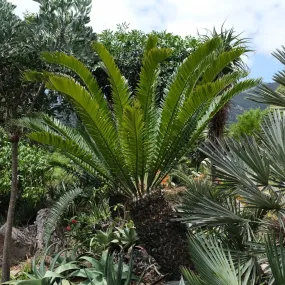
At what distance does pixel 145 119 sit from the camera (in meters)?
8.17

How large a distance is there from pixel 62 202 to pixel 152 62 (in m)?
3.64

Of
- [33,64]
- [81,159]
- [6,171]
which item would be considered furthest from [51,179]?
[81,159]

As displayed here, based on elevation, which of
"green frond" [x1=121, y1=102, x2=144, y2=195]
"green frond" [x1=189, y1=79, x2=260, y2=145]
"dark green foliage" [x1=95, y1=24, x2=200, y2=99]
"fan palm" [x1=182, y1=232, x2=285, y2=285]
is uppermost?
"dark green foliage" [x1=95, y1=24, x2=200, y2=99]

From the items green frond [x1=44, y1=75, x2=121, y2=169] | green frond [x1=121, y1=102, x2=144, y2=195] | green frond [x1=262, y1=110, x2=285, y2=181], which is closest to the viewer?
green frond [x1=262, y1=110, x2=285, y2=181]

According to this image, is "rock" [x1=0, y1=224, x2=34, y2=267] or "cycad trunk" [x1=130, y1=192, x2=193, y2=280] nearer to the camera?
"cycad trunk" [x1=130, y1=192, x2=193, y2=280]

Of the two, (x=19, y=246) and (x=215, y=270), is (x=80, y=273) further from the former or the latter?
(x=19, y=246)

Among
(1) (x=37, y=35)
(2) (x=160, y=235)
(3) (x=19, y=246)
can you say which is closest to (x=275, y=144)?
(2) (x=160, y=235)

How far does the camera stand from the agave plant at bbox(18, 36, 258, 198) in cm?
751

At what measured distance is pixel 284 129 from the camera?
5.90 m

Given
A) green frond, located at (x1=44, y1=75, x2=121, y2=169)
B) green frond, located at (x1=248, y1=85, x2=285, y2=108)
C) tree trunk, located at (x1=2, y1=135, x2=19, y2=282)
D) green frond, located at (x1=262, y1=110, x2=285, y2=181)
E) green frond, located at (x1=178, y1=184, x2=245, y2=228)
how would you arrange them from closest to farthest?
green frond, located at (x1=262, y1=110, x2=285, y2=181) < green frond, located at (x1=178, y1=184, x2=245, y2=228) < green frond, located at (x1=248, y1=85, x2=285, y2=108) < green frond, located at (x1=44, y1=75, x2=121, y2=169) < tree trunk, located at (x1=2, y1=135, x2=19, y2=282)

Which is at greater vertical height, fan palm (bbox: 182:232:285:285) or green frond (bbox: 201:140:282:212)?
green frond (bbox: 201:140:282:212)

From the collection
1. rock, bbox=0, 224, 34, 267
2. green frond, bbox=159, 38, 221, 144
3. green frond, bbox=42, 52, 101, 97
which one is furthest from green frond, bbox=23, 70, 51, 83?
rock, bbox=0, 224, 34, 267

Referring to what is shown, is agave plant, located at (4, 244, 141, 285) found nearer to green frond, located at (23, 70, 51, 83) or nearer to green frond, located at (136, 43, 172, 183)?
green frond, located at (136, 43, 172, 183)

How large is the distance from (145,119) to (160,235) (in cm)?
179
